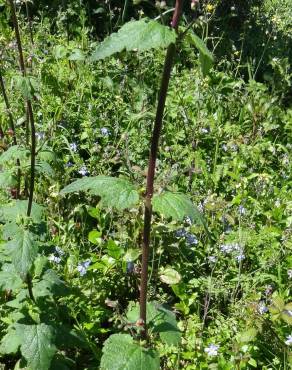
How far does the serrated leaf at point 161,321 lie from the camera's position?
5.68 ft

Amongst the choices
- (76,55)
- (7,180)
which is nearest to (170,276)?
(7,180)

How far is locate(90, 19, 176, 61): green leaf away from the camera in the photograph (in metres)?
1.18

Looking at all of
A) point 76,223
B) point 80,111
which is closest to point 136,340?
point 76,223

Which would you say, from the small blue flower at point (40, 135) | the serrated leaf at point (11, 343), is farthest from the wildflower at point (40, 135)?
the serrated leaf at point (11, 343)

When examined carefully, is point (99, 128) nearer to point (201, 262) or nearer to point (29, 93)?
point (201, 262)

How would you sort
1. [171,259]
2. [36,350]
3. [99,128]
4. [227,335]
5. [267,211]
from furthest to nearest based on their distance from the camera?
[99,128], [267,211], [171,259], [227,335], [36,350]

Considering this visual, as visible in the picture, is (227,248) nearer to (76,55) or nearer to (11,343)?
(11,343)

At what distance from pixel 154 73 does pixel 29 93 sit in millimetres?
2532

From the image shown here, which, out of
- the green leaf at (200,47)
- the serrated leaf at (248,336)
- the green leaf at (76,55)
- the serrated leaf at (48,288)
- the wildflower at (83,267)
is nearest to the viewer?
the green leaf at (200,47)

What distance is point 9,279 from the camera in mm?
1909

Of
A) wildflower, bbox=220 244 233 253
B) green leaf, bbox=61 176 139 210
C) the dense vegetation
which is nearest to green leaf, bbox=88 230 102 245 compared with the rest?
the dense vegetation

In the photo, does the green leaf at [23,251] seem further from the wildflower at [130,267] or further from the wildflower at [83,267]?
the wildflower at [130,267]

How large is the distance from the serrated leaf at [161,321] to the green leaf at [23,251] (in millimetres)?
415

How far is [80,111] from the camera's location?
140 inches
